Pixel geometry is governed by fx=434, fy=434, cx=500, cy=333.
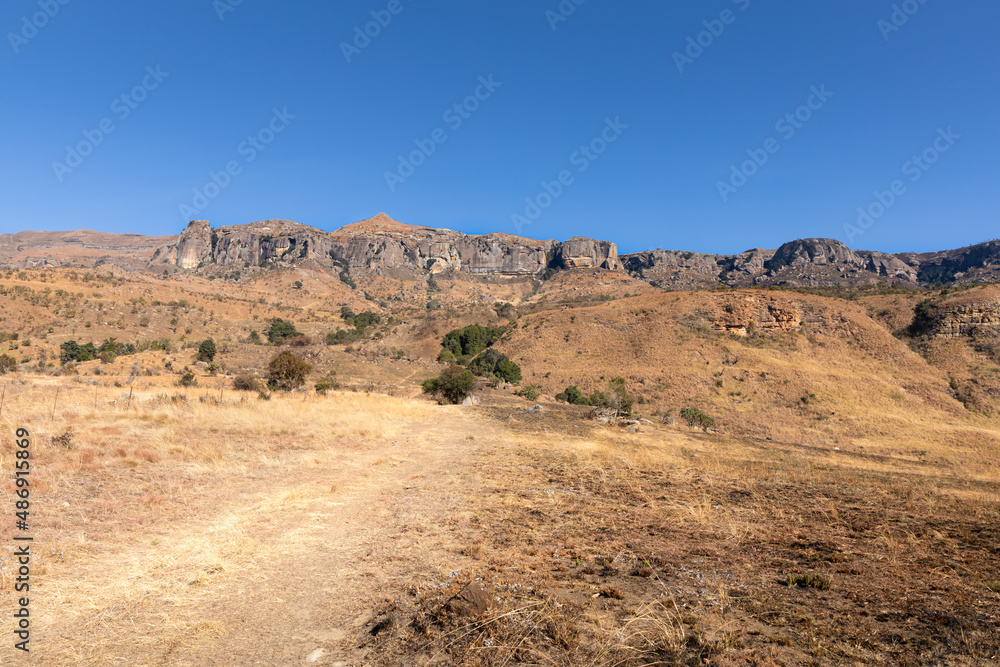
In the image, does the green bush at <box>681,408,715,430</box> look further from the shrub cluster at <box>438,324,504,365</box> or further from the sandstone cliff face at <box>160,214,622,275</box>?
the sandstone cliff face at <box>160,214,622,275</box>

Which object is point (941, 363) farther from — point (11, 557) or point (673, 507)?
point (11, 557)

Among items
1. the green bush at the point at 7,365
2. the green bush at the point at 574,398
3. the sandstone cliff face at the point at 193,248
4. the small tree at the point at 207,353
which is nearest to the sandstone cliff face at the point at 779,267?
the green bush at the point at 574,398

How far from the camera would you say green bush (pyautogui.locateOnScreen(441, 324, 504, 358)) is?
52312 millimetres

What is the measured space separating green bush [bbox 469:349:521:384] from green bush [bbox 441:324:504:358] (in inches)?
250

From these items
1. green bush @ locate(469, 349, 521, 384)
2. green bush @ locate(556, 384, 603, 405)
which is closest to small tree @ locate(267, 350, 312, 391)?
green bush @ locate(469, 349, 521, 384)

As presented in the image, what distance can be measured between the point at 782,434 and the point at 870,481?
2409 centimetres

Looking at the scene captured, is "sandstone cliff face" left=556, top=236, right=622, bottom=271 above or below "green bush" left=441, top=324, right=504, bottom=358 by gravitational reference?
above

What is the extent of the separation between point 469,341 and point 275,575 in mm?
48075

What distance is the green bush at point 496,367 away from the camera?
40844 millimetres

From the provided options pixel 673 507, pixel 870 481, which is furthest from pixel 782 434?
pixel 673 507

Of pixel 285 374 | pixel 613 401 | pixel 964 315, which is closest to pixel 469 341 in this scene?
pixel 613 401

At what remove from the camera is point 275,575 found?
5352mm

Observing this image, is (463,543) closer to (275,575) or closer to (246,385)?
(275,575)

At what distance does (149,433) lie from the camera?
35.4ft
